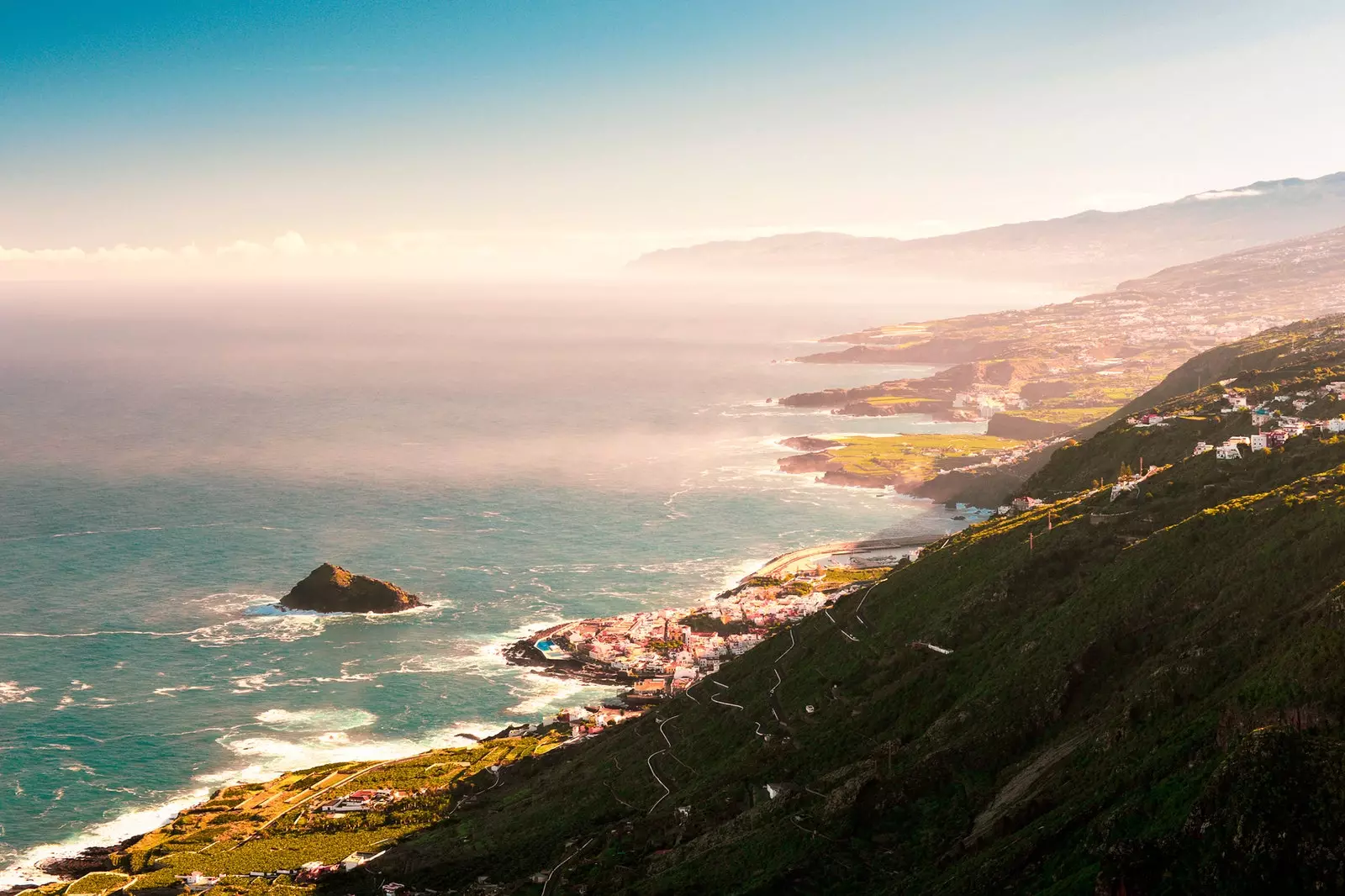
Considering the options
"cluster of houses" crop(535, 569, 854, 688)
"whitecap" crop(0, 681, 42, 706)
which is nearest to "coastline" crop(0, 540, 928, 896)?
"cluster of houses" crop(535, 569, 854, 688)

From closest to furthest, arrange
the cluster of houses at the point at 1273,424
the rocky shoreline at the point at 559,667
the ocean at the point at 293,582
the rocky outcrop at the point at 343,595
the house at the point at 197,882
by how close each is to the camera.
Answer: the house at the point at 197,882, the cluster of houses at the point at 1273,424, the ocean at the point at 293,582, the rocky shoreline at the point at 559,667, the rocky outcrop at the point at 343,595

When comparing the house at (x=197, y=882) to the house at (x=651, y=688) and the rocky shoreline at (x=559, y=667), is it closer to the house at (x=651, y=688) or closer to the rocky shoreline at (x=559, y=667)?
the house at (x=651, y=688)

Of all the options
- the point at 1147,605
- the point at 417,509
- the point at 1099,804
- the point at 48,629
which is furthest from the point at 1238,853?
the point at 417,509

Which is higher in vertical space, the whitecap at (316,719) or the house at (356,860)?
the house at (356,860)

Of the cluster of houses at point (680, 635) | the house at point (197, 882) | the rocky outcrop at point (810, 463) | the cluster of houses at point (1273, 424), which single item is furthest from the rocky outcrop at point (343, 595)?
the rocky outcrop at point (810, 463)

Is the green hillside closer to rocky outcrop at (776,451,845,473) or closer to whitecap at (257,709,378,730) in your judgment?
whitecap at (257,709,378,730)

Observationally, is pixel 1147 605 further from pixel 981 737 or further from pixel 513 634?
pixel 513 634
